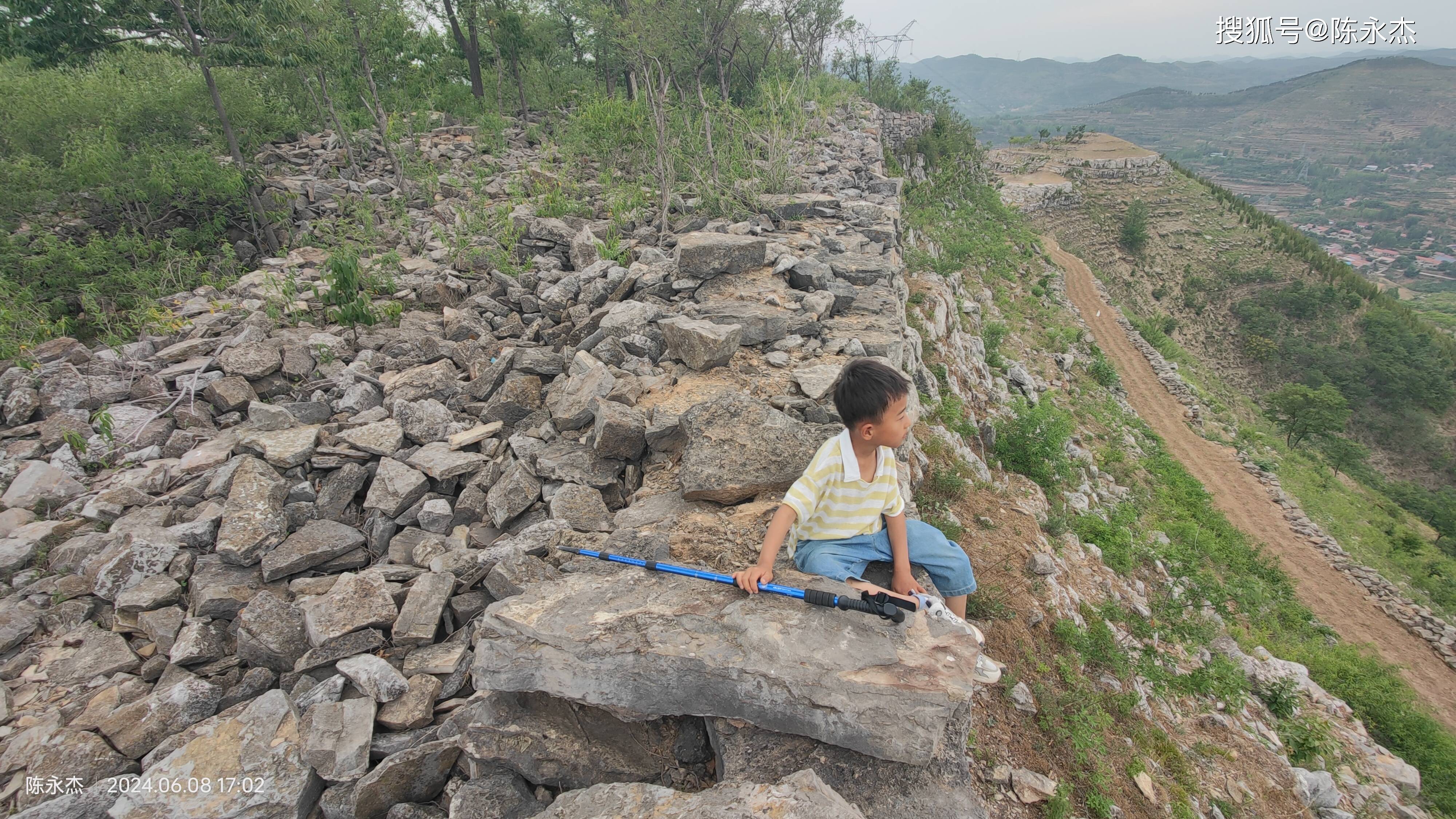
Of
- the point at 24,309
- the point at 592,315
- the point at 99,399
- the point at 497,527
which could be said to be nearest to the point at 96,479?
the point at 99,399

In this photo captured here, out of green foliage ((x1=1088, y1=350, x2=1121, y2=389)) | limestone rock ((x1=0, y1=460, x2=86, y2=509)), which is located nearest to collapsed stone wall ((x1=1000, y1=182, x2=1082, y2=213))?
green foliage ((x1=1088, y1=350, x2=1121, y2=389))

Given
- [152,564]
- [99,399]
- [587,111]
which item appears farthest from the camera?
[587,111]

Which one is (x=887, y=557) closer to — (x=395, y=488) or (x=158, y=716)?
(x=395, y=488)

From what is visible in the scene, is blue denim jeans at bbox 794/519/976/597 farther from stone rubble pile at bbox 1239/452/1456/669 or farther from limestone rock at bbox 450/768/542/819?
stone rubble pile at bbox 1239/452/1456/669

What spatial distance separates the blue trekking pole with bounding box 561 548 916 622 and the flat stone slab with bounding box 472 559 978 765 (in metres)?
0.06

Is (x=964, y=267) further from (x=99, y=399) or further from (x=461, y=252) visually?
(x=99, y=399)

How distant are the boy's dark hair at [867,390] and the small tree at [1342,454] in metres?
32.5

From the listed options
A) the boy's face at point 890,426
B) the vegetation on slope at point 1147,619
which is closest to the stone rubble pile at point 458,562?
the boy's face at point 890,426

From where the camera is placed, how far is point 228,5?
10594 mm

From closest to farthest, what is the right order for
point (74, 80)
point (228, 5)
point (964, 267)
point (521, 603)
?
1. point (521, 603)
2. point (228, 5)
3. point (74, 80)
4. point (964, 267)

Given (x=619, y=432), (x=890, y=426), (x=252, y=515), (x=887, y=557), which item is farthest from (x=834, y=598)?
(x=252, y=515)

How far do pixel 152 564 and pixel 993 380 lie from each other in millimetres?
11836

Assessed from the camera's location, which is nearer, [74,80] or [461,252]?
[461,252]
